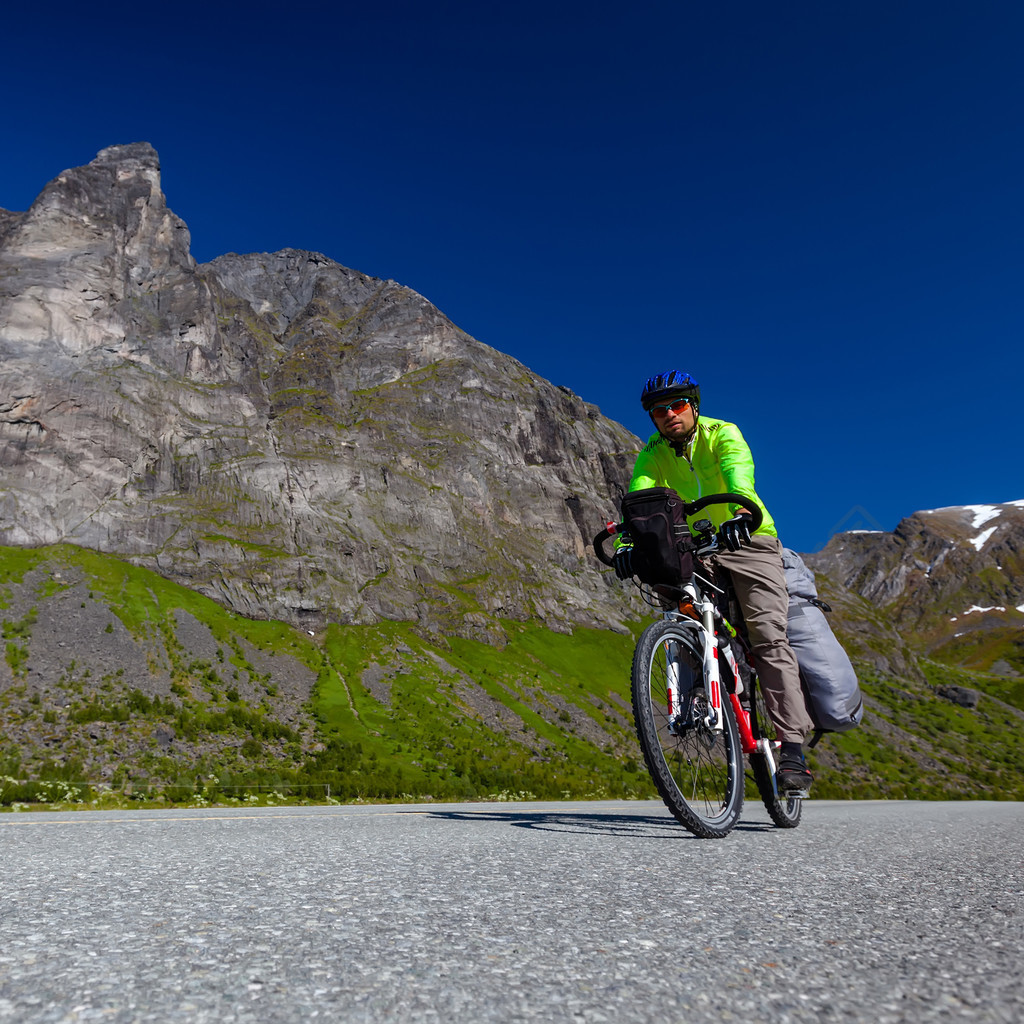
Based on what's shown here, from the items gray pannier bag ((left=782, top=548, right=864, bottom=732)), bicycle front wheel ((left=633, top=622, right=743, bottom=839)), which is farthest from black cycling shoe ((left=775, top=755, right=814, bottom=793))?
gray pannier bag ((left=782, top=548, right=864, bottom=732))

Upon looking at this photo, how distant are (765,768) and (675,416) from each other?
3.32 metres

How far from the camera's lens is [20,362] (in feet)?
349

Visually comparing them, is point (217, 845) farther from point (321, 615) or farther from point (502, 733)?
point (321, 615)

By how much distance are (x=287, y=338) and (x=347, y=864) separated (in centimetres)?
18234

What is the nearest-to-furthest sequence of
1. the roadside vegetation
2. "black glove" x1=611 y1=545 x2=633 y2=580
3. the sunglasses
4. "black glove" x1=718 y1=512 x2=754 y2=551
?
"black glove" x1=718 y1=512 x2=754 y2=551 < "black glove" x1=611 y1=545 x2=633 y2=580 < the sunglasses < the roadside vegetation

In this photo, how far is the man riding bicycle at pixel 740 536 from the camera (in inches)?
242

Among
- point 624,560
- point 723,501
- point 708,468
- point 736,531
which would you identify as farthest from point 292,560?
point 736,531

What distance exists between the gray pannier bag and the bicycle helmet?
1.87 metres

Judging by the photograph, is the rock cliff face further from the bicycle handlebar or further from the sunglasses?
the bicycle handlebar

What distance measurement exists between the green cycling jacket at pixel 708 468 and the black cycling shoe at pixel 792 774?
79.7 inches

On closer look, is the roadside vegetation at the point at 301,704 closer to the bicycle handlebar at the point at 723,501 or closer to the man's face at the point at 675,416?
the man's face at the point at 675,416

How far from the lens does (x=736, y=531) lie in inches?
228

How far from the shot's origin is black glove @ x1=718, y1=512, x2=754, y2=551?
5.79m

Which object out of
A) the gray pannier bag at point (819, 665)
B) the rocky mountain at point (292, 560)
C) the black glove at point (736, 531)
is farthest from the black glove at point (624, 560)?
the rocky mountain at point (292, 560)
